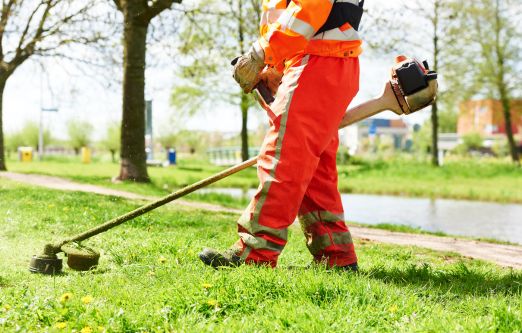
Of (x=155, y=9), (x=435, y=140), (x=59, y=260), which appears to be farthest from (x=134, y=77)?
(x=435, y=140)

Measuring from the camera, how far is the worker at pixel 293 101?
3387 millimetres

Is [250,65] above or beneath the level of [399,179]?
above

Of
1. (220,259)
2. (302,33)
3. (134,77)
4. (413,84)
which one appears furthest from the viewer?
(134,77)

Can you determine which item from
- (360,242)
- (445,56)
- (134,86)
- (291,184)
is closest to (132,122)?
(134,86)

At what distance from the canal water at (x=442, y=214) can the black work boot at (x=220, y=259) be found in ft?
22.6

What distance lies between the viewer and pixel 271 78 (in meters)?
3.86

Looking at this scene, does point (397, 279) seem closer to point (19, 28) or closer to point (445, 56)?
point (19, 28)

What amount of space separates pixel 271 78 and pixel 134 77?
Result: 29.2ft

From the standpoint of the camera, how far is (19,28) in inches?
516

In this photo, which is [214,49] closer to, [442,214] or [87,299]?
[442,214]

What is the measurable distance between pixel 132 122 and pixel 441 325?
10607 millimetres

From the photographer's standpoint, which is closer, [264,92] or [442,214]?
[264,92]

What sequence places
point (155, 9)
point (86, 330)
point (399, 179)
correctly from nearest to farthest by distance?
point (86, 330), point (155, 9), point (399, 179)

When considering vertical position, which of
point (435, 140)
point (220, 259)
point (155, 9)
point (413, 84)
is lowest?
point (220, 259)
